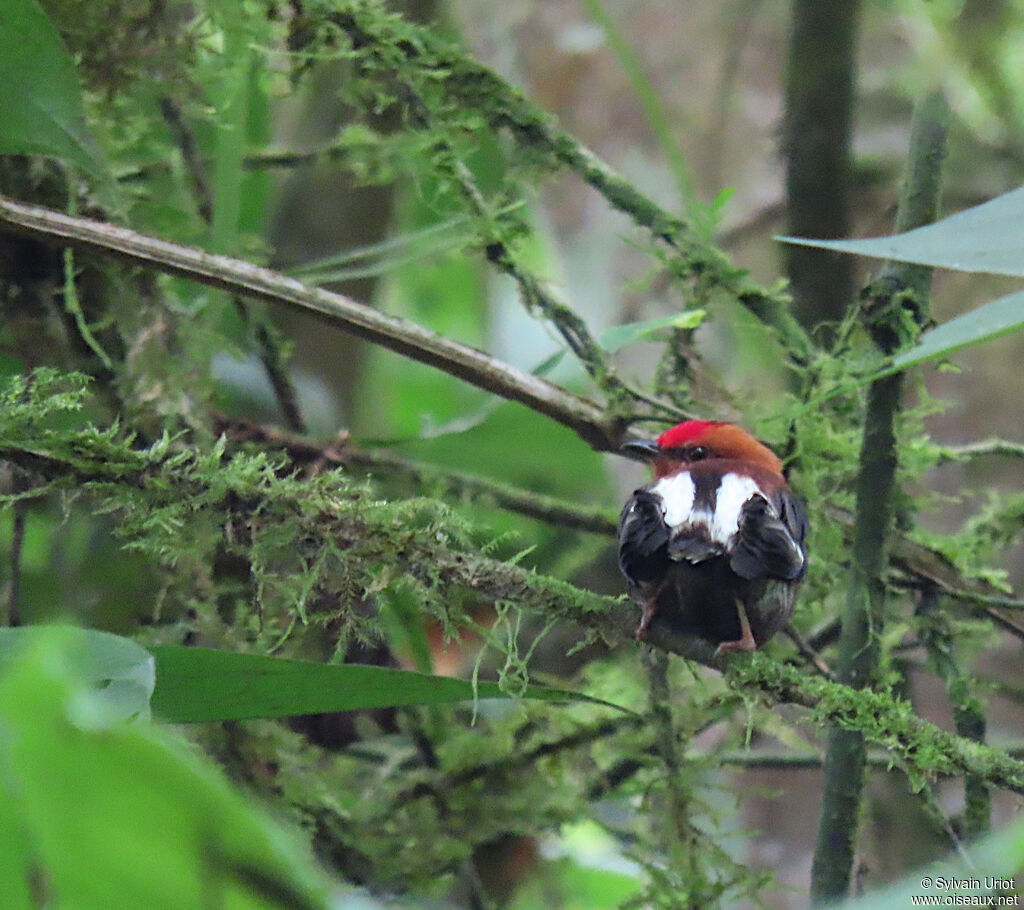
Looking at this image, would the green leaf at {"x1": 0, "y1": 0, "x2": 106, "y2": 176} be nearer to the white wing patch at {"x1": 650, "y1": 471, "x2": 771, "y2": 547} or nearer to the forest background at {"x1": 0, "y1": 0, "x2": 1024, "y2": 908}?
the forest background at {"x1": 0, "y1": 0, "x2": 1024, "y2": 908}

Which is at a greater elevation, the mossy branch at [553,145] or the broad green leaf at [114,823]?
the mossy branch at [553,145]

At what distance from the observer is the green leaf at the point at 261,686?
3.34ft

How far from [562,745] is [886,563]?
74 cm

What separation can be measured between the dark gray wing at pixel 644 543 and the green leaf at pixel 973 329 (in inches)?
16.6

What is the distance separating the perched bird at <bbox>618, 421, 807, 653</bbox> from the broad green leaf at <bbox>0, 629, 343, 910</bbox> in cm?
78

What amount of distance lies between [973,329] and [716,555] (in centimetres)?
47

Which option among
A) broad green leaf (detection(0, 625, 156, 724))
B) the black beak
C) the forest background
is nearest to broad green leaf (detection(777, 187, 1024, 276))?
the forest background

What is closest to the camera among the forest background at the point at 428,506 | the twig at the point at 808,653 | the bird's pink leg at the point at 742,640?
the forest background at the point at 428,506

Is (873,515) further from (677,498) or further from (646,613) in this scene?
(646,613)

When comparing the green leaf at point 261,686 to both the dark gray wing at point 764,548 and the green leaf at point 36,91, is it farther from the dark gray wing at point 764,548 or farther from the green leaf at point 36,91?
the green leaf at point 36,91

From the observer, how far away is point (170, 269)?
4.31 ft

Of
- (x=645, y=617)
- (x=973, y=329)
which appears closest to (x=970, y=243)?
(x=973, y=329)

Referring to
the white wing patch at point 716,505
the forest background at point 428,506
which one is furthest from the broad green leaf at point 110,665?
the white wing patch at point 716,505

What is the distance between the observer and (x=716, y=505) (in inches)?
51.7
